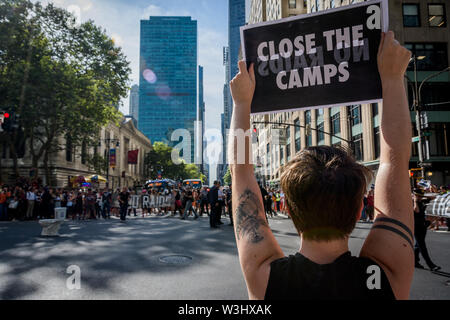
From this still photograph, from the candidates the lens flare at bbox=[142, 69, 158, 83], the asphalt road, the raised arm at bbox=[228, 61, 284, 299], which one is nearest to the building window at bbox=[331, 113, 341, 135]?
the asphalt road

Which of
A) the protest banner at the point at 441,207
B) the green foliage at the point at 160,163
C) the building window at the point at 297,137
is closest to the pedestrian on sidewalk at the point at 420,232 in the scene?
the protest banner at the point at 441,207

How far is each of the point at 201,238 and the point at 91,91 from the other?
21809 mm

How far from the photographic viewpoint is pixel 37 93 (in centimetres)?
2469

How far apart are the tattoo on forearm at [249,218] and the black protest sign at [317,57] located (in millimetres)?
1008

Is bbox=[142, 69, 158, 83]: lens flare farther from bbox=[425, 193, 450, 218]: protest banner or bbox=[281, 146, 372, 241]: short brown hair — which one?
bbox=[281, 146, 372, 241]: short brown hair

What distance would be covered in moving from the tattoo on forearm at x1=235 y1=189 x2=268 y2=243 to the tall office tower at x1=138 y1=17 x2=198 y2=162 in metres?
166

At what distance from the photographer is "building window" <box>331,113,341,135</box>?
33.5m

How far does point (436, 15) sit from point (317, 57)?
33565mm

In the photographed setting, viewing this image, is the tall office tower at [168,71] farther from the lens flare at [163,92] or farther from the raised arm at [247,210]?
the raised arm at [247,210]

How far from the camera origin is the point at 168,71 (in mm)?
170125

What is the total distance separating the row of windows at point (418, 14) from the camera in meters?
27.4

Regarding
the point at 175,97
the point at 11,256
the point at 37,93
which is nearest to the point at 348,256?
the point at 11,256
